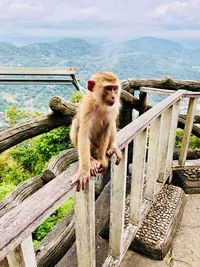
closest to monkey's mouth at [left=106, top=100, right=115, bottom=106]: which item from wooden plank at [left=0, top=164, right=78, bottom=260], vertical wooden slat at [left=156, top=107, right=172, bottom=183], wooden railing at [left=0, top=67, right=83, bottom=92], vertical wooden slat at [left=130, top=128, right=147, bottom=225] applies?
vertical wooden slat at [left=130, top=128, right=147, bottom=225]

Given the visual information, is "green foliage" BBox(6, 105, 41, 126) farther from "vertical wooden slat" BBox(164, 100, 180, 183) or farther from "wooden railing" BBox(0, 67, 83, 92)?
"vertical wooden slat" BBox(164, 100, 180, 183)

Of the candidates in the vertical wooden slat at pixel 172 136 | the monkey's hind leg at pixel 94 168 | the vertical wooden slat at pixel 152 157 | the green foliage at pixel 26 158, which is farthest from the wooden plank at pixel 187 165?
the green foliage at pixel 26 158

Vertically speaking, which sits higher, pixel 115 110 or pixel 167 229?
pixel 115 110

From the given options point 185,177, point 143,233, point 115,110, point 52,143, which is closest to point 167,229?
point 143,233

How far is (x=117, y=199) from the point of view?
1.74 m

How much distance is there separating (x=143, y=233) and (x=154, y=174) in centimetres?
51

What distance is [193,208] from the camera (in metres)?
2.88

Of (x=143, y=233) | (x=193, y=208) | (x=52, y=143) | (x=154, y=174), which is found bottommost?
(x=52, y=143)

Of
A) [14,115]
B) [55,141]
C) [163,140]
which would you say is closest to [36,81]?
[163,140]

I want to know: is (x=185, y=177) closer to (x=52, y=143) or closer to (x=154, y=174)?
(x=154, y=174)

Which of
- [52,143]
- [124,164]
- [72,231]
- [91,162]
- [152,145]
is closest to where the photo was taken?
[91,162]

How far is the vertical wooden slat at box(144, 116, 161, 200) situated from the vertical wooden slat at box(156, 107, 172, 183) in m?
0.28

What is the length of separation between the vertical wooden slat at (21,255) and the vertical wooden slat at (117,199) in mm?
852

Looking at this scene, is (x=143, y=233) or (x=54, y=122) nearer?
(x=143, y=233)
